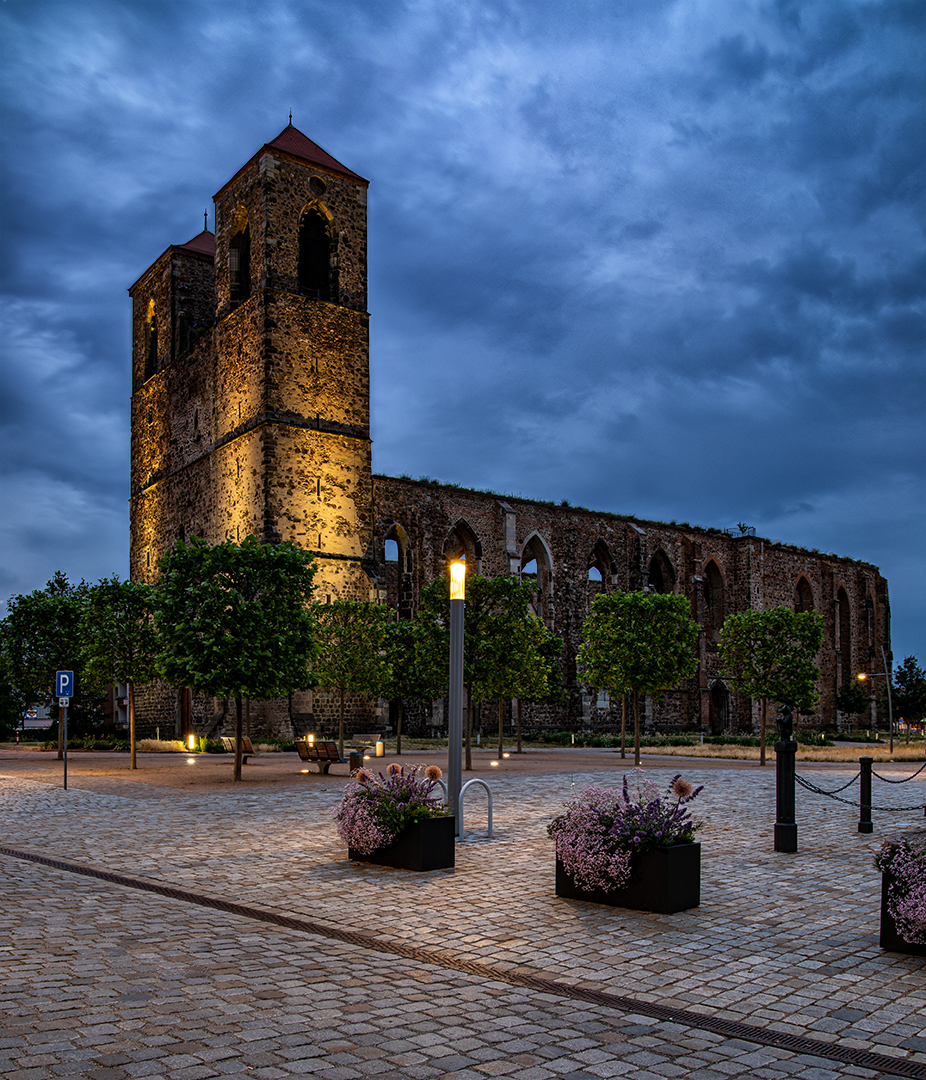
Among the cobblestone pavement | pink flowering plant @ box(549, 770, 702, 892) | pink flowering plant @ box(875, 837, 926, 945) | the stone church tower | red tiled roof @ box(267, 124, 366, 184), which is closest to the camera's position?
the cobblestone pavement

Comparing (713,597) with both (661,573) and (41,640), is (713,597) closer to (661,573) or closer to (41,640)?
(661,573)

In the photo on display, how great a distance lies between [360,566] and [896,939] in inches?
1157

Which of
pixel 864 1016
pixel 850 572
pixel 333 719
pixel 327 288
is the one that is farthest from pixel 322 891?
pixel 850 572

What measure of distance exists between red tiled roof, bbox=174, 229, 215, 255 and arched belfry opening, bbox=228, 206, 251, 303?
18.9ft

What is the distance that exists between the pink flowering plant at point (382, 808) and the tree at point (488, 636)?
12740 mm

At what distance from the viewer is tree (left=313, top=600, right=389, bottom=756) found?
25.2 meters

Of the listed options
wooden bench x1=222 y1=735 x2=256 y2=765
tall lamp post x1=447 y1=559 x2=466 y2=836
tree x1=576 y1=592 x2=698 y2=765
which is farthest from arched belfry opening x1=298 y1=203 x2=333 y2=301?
tall lamp post x1=447 y1=559 x2=466 y2=836

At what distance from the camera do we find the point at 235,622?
1964 centimetres

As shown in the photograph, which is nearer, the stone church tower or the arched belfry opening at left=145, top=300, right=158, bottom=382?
the stone church tower

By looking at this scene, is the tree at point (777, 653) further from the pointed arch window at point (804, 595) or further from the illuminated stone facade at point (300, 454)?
the pointed arch window at point (804, 595)

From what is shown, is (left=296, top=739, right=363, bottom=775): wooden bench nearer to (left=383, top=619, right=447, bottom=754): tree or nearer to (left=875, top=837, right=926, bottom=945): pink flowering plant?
(left=383, top=619, right=447, bottom=754): tree

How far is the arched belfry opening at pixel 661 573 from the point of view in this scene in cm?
5206

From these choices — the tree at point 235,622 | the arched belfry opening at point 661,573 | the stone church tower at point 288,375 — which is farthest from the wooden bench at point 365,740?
the arched belfry opening at point 661,573

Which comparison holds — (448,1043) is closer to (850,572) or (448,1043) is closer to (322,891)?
(322,891)
